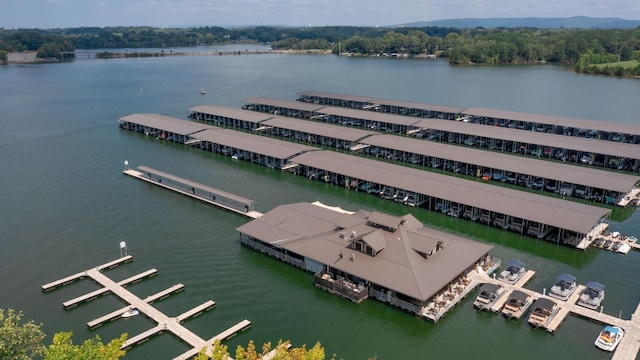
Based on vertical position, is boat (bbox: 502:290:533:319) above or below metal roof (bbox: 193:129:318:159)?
below

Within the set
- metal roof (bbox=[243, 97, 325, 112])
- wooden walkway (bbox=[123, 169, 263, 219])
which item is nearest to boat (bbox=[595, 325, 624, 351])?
wooden walkway (bbox=[123, 169, 263, 219])

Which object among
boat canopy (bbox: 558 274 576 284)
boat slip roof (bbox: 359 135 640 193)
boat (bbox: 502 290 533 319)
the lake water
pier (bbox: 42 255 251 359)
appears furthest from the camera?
boat slip roof (bbox: 359 135 640 193)

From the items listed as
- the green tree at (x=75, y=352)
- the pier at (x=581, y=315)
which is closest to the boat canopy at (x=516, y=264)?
the pier at (x=581, y=315)

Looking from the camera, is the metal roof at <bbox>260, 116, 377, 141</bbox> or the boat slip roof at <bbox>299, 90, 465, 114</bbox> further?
the boat slip roof at <bbox>299, 90, 465, 114</bbox>

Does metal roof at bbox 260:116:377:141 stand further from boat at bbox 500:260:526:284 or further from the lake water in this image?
boat at bbox 500:260:526:284

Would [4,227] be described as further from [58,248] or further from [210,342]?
[210,342]

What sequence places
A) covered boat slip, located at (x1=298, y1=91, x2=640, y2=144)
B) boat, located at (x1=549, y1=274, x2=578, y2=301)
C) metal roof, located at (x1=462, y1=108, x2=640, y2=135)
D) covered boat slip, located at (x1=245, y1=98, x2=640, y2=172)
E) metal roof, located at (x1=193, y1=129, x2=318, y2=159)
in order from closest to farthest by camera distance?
boat, located at (x1=549, y1=274, x2=578, y2=301) < covered boat slip, located at (x1=245, y1=98, x2=640, y2=172) < metal roof, located at (x1=193, y1=129, x2=318, y2=159) < metal roof, located at (x1=462, y1=108, x2=640, y2=135) < covered boat slip, located at (x1=298, y1=91, x2=640, y2=144)

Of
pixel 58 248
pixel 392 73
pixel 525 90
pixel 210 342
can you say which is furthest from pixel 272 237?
pixel 392 73
